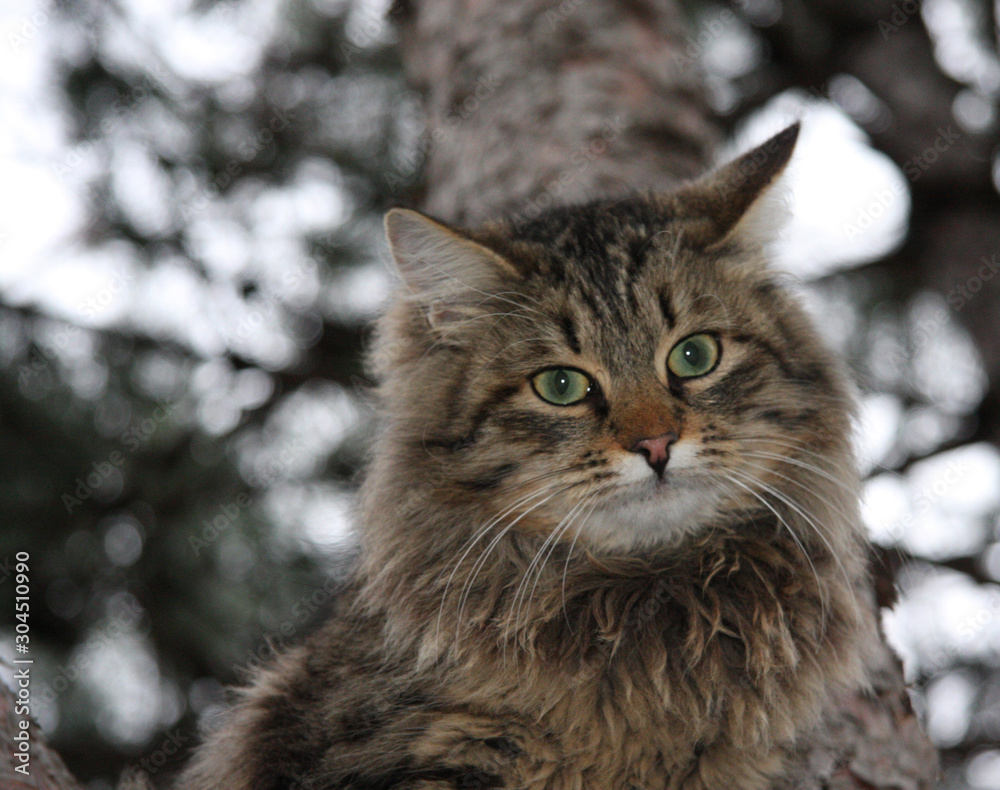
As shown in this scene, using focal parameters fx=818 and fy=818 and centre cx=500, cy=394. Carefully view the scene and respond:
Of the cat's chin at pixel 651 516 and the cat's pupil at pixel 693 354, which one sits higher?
the cat's pupil at pixel 693 354

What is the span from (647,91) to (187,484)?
224 cm

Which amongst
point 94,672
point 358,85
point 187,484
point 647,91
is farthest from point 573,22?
point 94,672

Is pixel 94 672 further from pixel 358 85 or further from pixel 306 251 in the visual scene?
pixel 358 85

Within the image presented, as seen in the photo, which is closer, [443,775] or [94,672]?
[443,775]

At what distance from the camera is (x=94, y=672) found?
2.99 metres

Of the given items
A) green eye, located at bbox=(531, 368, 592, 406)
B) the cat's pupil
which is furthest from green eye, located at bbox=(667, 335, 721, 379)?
green eye, located at bbox=(531, 368, 592, 406)

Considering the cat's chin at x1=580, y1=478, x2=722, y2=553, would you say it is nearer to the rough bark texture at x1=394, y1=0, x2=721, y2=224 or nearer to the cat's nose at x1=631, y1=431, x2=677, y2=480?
the cat's nose at x1=631, y1=431, x2=677, y2=480

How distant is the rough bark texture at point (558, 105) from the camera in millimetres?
2793

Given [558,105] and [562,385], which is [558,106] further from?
[562,385]

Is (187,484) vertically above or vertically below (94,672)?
above

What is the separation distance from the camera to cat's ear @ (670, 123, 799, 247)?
1.90 meters

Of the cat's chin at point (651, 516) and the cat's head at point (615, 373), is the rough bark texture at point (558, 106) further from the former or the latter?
the cat's chin at point (651, 516)

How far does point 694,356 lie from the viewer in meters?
1.80

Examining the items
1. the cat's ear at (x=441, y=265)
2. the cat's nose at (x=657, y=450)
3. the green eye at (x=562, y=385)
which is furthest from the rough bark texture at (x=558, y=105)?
the cat's nose at (x=657, y=450)
